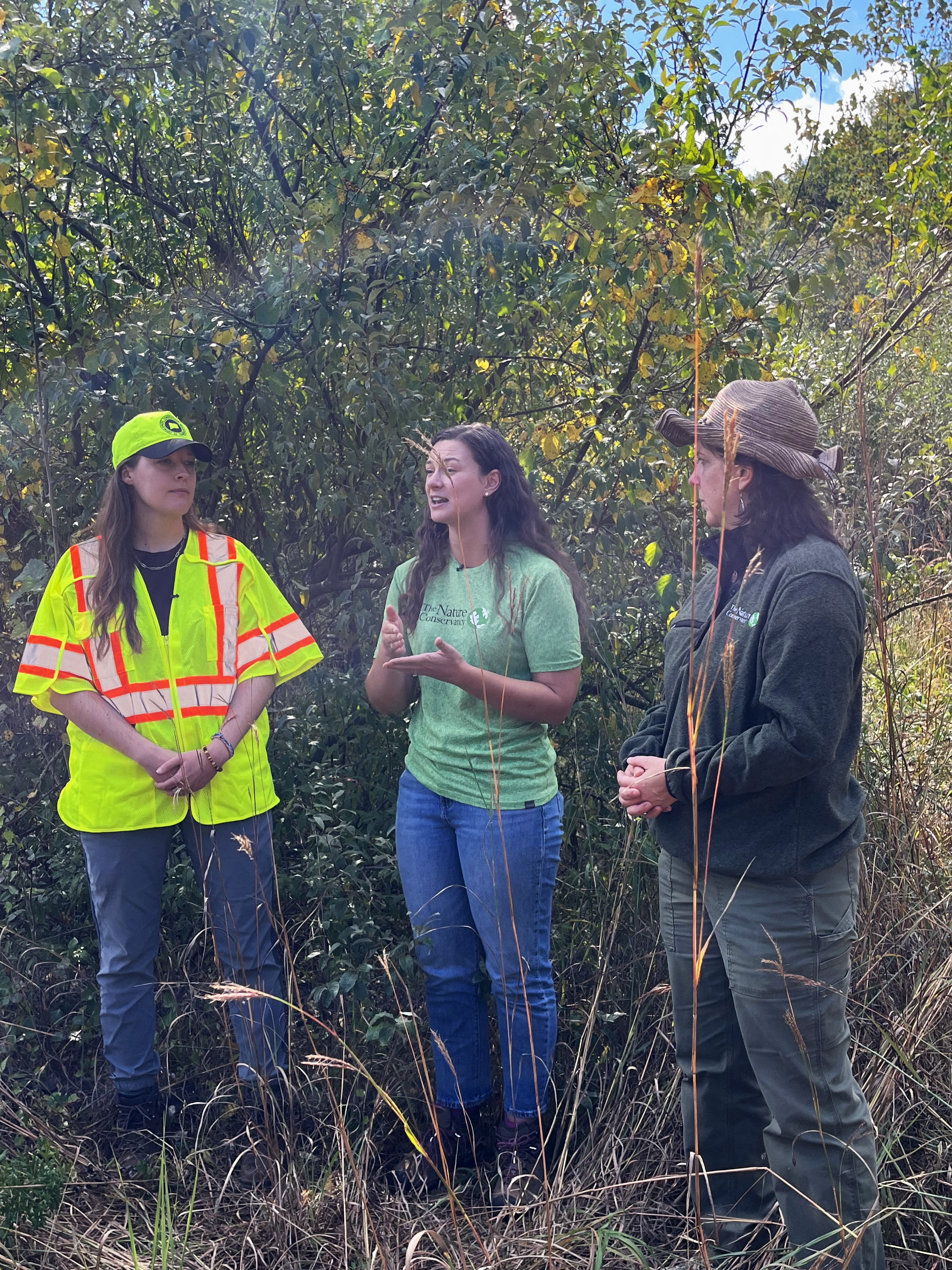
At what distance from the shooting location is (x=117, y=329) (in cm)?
347

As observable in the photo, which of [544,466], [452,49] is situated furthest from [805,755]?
[452,49]

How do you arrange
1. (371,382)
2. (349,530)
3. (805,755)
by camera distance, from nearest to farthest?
(805,755) < (371,382) < (349,530)

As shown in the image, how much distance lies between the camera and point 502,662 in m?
2.57

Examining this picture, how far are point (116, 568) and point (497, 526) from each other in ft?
3.34

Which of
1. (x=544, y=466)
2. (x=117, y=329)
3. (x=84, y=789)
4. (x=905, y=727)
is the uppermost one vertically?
(x=117, y=329)

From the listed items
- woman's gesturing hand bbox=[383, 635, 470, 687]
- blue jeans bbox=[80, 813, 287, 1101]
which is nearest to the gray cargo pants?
woman's gesturing hand bbox=[383, 635, 470, 687]

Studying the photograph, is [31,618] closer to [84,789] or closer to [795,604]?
[84,789]

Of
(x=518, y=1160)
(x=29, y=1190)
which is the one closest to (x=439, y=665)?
(x=518, y=1160)

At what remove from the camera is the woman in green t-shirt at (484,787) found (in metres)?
2.54

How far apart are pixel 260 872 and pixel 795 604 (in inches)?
64.9

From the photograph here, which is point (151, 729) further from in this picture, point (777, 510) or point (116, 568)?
point (777, 510)

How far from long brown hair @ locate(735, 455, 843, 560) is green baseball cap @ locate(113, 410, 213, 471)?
1.52 m

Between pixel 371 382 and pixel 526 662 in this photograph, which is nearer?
pixel 526 662

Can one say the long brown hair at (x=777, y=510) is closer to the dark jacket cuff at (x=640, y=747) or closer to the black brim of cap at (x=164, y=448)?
the dark jacket cuff at (x=640, y=747)
